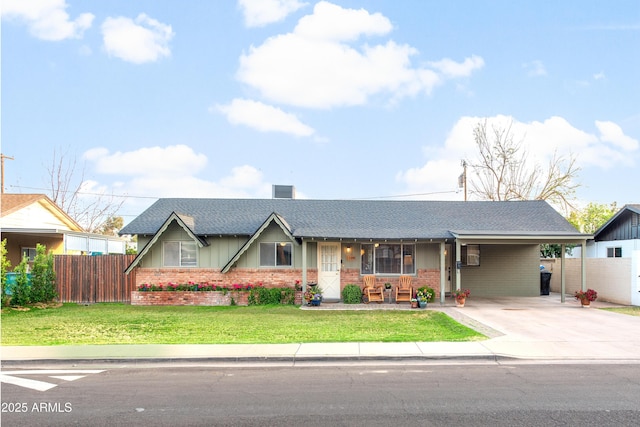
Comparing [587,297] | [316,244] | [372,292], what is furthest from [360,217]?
[587,297]

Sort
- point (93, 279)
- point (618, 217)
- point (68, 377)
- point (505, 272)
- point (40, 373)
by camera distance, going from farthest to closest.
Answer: point (618, 217), point (505, 272), point (93, 279), point (40, 373), point (68, 377)

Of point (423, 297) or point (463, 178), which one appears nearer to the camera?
point (423, 297)

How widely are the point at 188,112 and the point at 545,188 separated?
25244 millimetres

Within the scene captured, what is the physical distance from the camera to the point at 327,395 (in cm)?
706

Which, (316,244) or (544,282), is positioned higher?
(316,244)

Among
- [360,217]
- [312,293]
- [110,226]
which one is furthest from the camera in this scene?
[110,226]

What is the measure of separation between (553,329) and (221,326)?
28.4ft

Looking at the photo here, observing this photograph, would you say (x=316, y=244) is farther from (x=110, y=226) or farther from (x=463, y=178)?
(x=110, y=226)

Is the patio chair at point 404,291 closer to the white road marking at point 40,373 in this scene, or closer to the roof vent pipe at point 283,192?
the roof vent pipe at point 283,192

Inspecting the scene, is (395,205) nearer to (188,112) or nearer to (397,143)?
(397,143)

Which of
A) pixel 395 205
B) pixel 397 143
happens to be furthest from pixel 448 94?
pixel 395 205

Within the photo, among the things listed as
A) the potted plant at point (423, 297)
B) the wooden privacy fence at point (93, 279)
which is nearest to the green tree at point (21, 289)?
the wooden privacy fence at point (93, 279)

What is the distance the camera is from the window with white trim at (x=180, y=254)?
2002 centimetres

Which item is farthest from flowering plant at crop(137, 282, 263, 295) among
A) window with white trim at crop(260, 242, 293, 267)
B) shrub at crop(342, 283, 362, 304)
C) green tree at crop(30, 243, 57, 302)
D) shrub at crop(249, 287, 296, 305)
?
shrub at crop(342, 283, 362, 304)
